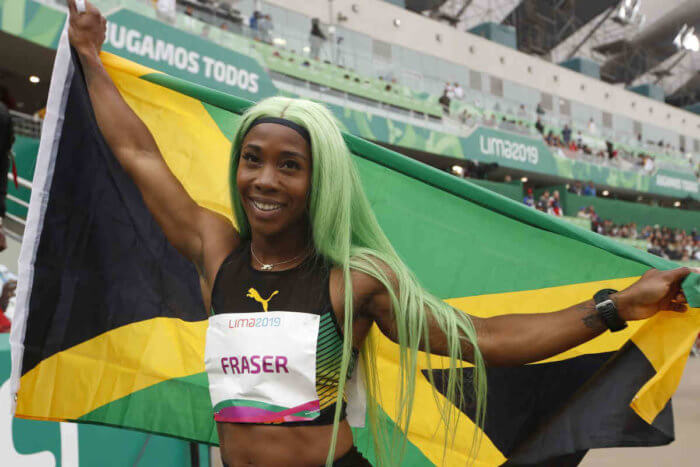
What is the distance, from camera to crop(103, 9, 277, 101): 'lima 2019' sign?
10.6 metres

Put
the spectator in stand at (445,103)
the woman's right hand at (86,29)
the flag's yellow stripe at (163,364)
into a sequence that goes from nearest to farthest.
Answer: the woman's right hand at (86,29) < the flag's yellow stripe at (163,364) < the spectator in stand at (445,103)

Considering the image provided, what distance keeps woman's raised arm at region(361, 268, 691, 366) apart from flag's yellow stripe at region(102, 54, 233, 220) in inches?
34.4

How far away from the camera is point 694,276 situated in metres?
1.60

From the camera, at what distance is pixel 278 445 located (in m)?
1.54

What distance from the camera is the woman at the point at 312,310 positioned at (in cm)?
155

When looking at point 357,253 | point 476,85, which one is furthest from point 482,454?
point 476,85

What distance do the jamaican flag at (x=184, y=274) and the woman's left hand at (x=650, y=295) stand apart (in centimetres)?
27

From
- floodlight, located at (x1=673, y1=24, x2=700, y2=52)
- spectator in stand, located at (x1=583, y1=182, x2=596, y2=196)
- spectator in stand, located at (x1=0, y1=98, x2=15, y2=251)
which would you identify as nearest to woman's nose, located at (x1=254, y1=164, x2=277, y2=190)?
spectator in stand, located at (x1=0, y1=98, x2=15, y2=251)

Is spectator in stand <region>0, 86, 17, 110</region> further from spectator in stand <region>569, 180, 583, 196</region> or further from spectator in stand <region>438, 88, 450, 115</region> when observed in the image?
spectator in stand <region>569, 180, 583, 196</region>

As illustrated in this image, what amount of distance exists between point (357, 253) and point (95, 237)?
101cm

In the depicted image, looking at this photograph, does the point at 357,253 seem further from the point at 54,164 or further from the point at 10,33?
the point at 10,33

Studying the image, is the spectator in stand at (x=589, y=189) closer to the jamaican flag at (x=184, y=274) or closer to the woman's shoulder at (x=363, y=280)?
the jamaican flag at (x=184, y=274)

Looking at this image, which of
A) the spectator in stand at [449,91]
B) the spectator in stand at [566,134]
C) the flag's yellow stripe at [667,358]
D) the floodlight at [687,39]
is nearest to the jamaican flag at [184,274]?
the flag's yellow stripe at [667,358]

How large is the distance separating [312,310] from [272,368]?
0.58ft
